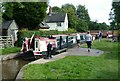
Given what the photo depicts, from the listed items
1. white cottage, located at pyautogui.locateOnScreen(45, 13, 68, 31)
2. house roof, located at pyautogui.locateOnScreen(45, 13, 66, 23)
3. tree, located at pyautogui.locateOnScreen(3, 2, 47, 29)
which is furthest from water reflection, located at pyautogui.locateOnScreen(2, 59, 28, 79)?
house roof, located at pyautogui.locateOnScreen(45, 13, 66, 23)

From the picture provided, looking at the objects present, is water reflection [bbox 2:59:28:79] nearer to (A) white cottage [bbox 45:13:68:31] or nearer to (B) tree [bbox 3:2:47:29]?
(B) tree [bbox 3:2:47:29]

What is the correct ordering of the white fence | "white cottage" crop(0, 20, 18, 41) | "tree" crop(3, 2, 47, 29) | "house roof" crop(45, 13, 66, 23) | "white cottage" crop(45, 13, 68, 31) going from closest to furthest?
the white fence, "white cottage" crop(0, 20, 18, 41), "tree" crop(3, 2, 47, 29), "white cottage" crop(45, 13, 68, 31), "house roof" crop(45, 13, 66, 23)

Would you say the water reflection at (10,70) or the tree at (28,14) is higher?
the tree at (28,14)

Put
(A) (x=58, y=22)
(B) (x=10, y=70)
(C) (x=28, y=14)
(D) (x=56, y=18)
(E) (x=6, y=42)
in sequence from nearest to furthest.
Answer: (B) (x=10, y=70), (E) (x=6, y=42), (C) (x=28, y=14), (A) (x=58, y=22), (D) (x=56, y=18)

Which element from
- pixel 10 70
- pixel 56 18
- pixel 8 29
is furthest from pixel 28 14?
pixel 10 70

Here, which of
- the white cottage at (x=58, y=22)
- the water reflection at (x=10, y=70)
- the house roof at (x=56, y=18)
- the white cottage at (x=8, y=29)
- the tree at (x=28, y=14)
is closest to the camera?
the water reflection at (x=10, y=70)

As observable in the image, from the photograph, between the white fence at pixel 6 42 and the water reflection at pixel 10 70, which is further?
the white fence at pixel 6 42

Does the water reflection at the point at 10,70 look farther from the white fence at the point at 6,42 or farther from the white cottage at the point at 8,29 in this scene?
the white cottage at the point at 8,29

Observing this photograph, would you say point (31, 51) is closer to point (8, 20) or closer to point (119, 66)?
point (119, 66)

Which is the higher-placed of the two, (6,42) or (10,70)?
(6,42)

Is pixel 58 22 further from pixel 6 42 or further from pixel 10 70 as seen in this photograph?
pixel 10 70

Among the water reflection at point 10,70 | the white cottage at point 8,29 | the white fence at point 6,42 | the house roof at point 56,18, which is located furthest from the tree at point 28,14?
the water reflection at point 10,70

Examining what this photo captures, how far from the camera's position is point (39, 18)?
48.7m

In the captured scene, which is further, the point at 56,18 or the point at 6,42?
the point at 56,18
